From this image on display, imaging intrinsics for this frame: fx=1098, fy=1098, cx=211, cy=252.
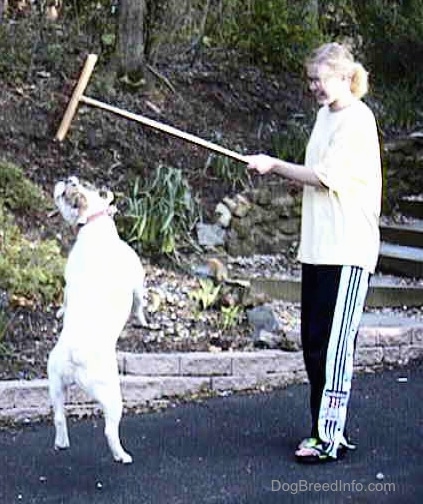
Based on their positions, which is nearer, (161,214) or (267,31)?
(161,214)

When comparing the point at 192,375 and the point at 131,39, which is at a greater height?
the point at 131,39

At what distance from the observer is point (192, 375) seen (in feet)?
19.0

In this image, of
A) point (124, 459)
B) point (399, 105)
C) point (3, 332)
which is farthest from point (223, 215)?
point (124, 459)

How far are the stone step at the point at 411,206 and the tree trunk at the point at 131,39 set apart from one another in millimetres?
2397

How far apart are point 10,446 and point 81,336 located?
1031 mm

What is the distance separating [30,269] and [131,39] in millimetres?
3418

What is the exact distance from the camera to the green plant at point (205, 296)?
647cm

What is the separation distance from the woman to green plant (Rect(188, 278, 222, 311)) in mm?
1831

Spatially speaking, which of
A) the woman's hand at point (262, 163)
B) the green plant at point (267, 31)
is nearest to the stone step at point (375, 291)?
the woman's hand at point (262, 163)

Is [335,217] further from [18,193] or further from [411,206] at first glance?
[411,206]

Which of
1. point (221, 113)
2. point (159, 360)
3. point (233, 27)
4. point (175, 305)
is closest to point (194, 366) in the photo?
point (159, 360)

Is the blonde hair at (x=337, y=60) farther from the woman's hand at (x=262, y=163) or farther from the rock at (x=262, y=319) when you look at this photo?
the rock at (x=262, y=319)

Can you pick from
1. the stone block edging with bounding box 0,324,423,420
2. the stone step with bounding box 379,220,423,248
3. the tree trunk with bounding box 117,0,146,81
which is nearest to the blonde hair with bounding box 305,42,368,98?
the stone block edging with bounding box 0,324,423,420

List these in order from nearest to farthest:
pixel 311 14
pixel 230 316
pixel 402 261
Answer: pixel 230 316 → pixel 402 261 → pixel 311 14
